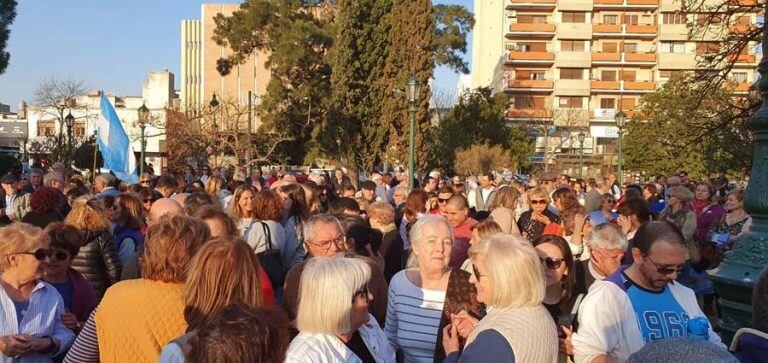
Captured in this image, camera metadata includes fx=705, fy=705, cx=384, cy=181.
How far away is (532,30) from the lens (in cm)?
6600

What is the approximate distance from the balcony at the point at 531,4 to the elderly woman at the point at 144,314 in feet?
213

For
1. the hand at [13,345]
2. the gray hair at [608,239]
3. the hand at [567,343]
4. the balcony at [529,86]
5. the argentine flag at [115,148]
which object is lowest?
the hand at [13,345]

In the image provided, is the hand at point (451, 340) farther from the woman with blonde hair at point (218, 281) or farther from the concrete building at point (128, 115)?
the concrete building at point (128, 115)

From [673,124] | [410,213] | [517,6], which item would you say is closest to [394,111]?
[673,124]

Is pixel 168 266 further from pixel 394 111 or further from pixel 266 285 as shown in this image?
pixel 394 111

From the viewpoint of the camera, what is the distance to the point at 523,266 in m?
3.41

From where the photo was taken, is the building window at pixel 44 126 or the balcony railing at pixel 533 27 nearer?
the building window at pixel 44 126

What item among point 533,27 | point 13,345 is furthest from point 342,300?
point 533,27

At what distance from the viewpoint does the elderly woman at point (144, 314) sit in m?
3.45

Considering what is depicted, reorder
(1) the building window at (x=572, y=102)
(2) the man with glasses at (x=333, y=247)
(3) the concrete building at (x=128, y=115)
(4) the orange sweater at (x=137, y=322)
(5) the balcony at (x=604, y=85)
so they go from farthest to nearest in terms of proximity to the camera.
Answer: (1) the building window at (x=572, y=102) < (5) the balcony at (x=604, y=85) < (3) the concrete building at (x=128, y=115) < (2) the man with glasses at (x=333, y=247) < (4) the orange sweater at (x=137, y=322)

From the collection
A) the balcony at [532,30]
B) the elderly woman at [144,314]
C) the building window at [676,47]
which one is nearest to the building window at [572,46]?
the balcony at [532,30]

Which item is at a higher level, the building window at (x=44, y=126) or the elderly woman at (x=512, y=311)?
the building window at (x=44, y=126)

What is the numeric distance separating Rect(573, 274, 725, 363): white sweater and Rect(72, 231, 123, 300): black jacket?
13.0 ft

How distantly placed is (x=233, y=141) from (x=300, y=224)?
29863 millimetres
